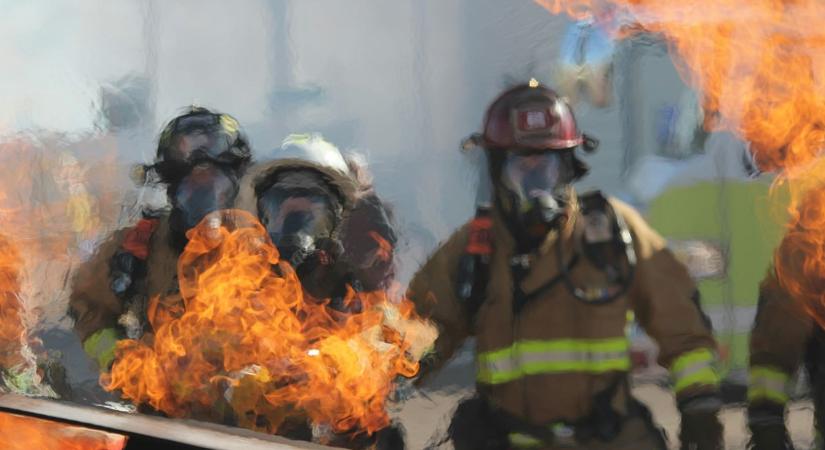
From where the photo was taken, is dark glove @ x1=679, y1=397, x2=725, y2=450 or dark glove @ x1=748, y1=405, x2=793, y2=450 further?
dark glove @ x1=748, y1=405, x2=793, y2=450

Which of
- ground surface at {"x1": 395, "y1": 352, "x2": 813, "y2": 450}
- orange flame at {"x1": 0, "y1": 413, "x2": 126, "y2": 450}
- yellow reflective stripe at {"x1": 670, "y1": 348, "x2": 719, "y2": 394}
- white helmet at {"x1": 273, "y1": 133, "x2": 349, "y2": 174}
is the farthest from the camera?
white helmet at {"x1": 273, "y1": 133, "x2": 349, "y2": 174}

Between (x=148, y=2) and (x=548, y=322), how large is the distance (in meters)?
2.66

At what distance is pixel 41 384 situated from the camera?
Result: 455cm

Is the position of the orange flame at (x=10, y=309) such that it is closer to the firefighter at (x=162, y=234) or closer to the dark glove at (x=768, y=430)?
the firefighter at (x=162, y=234)

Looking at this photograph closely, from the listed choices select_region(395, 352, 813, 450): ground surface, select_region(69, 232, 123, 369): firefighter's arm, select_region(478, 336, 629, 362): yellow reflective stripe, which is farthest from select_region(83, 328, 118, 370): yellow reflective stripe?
select_region(478, 336, 629, 362): yellow reflective stripe

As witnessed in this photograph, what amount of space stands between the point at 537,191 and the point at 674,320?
0.63 m

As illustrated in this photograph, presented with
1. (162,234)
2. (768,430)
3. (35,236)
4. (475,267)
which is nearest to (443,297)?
(475,267)

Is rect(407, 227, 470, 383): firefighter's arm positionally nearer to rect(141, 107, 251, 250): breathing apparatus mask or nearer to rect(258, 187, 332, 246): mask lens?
rect(258, 187, 332, 246): mask lens

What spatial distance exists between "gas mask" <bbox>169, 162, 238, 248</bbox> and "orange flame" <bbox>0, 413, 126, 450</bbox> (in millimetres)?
870

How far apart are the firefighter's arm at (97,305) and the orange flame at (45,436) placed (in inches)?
20.7

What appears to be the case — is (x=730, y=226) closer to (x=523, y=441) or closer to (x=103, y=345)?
(x=523, y=441)

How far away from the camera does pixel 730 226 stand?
4.04 meters

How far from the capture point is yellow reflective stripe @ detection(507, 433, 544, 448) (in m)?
3.05

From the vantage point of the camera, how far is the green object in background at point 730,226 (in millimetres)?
3795
